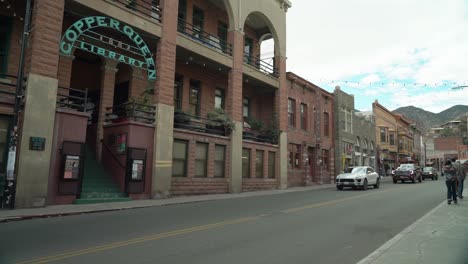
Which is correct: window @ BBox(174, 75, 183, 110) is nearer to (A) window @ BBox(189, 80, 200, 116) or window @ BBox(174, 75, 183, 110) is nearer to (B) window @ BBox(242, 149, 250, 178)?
(A) window @ BBox(189, 80, 200, 116)

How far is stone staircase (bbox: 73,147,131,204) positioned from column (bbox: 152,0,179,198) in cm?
180

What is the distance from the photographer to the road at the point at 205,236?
237 inches

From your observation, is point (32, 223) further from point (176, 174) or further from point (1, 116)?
point (176, 174)

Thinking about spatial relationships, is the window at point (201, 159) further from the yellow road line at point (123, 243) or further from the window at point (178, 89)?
the yellow road line at point (123, 243)

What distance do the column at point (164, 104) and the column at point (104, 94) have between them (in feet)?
8.83

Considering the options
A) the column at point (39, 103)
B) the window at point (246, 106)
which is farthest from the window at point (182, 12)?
the column at point (39, 103)

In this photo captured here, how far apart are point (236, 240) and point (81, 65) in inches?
618

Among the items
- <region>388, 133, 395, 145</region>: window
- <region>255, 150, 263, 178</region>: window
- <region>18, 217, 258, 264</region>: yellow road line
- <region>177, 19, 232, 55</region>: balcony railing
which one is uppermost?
<region>177, 19, 232, 55</region>: balcony railing

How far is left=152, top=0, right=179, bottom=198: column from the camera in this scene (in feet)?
54.0

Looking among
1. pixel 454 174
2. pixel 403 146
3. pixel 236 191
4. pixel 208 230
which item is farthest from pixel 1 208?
pixel 403 146

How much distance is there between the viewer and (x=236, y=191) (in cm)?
2103

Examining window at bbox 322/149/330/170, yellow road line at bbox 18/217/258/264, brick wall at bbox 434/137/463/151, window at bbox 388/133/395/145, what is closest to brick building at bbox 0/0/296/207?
yellow road line at bbox 18/217/258/264

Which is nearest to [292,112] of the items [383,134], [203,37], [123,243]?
[203,37]

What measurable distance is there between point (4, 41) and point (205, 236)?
12.6 meters
